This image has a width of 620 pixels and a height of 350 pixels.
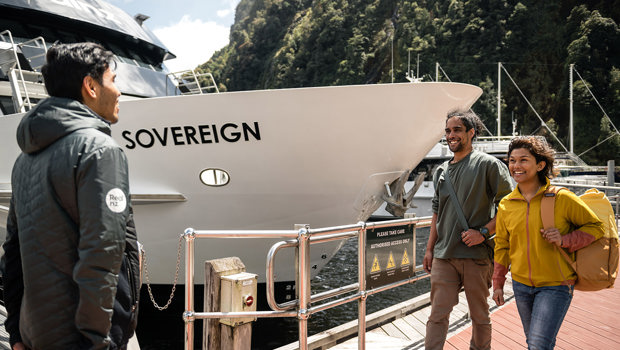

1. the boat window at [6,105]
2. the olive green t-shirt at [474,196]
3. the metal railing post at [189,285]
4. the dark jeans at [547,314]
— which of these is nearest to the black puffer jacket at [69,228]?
the metal railing post at [189,285]

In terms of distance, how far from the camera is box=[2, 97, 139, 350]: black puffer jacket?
137cm

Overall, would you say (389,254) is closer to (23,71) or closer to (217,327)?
(217,327)

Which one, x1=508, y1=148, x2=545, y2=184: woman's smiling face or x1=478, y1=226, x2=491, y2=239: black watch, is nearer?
x1=508, y1=148, x2=545, y2=184: woman's smiling face

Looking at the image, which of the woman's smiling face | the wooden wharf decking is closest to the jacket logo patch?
the woman's smiling face

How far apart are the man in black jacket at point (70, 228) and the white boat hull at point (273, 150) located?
3.72 meters

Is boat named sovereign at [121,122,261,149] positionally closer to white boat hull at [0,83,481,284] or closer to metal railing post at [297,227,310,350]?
white boat hull at [0,83,481,284]

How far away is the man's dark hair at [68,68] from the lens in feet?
5.13

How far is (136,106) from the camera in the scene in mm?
5277

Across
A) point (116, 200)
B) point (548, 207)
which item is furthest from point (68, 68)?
point (548, 207)

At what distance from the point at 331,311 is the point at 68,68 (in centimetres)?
729

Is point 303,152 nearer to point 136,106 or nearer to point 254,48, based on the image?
point 136,106

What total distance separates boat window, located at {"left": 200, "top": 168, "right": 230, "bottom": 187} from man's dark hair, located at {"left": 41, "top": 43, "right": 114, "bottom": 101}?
12.8 feet

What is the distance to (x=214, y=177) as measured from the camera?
18.1 ft

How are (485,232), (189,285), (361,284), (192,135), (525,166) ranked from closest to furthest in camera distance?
(525,166)
(485,232)
(189,285)
(361,284)
(192,135)
